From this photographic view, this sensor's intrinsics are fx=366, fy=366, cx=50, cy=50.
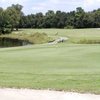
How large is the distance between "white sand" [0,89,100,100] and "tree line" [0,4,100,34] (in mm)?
113760

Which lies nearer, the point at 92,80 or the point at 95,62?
the point at 92,80

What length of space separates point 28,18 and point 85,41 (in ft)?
322

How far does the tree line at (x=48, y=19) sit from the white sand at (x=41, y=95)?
114 meters

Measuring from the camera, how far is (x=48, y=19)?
145 m

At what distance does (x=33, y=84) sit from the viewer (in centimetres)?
1109

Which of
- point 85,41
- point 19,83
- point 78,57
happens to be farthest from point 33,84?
point 85,41

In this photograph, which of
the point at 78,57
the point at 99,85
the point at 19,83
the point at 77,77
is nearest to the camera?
the point at 99,85

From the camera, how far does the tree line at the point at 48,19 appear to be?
4975 inches

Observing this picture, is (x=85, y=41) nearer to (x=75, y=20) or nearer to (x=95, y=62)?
(x=95, y=62)

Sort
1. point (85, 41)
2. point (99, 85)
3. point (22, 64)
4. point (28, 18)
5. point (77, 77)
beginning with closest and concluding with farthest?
point (99, 85) → point (77, 77) → point (22, 64) → point (85, 41) → point (28, 18)

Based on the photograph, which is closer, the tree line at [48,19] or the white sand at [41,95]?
the white sand at [41,95]

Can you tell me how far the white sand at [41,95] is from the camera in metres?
8.99

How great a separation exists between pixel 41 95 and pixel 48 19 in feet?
447

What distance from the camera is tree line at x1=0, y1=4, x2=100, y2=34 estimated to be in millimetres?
126363
